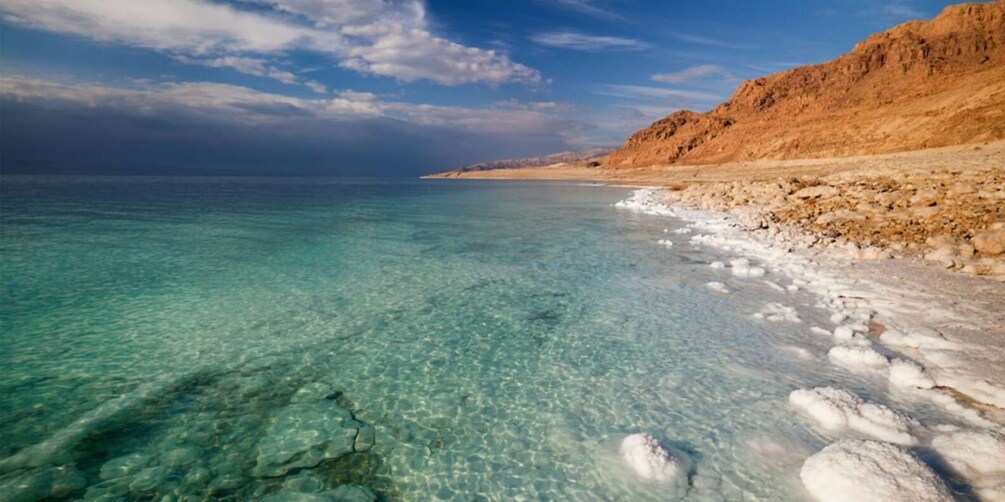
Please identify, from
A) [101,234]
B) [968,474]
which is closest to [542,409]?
[968,474]

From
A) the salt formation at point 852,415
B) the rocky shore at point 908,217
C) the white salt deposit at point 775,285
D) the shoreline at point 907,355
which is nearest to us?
the shoreline at point 907,355

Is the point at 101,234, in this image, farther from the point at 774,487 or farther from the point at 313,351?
the point at 774,487

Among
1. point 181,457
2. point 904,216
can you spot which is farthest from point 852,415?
point 904,216

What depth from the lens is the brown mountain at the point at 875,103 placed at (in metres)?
48.5

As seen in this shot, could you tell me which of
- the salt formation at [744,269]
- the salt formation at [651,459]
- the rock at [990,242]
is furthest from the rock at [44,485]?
the rock at [990,242]

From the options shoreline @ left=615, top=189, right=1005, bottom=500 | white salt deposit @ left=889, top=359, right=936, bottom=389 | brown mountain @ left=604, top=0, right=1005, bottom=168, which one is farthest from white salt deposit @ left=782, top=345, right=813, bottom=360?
brown mountain @ left=604, top=0, right=1005, bottom=168

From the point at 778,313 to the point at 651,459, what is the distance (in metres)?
6.19

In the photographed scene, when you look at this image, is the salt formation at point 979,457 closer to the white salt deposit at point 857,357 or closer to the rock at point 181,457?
the white salt deposit at point 857,357

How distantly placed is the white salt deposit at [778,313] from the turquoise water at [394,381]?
197 mm

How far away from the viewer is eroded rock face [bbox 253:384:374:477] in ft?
16.5

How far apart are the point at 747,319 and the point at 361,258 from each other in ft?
42.0

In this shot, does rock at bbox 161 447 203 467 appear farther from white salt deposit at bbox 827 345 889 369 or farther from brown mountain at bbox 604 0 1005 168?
brown mountain at bbox 604 0 1005 168

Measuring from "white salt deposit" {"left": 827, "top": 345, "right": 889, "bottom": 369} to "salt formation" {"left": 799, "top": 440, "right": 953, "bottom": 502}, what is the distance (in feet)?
8.91

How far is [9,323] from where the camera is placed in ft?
29.7
